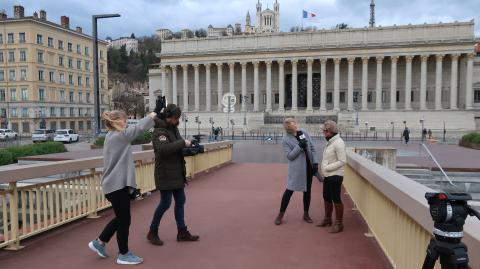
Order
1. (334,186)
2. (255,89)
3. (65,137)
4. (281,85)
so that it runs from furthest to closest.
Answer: (255,89), (281,85), (65,137), (334,186)

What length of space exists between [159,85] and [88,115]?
16.2 metres

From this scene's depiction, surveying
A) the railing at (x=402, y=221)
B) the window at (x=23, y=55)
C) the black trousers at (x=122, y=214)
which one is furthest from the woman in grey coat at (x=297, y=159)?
the window at (x=23, y=55)

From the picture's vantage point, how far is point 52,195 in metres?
6.57

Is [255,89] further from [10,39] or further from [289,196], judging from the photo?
[289,196]

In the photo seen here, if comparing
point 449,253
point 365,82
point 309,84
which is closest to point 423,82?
point 365,82

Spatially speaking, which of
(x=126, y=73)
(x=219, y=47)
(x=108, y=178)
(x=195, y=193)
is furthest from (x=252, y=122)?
(x=126, y=73)

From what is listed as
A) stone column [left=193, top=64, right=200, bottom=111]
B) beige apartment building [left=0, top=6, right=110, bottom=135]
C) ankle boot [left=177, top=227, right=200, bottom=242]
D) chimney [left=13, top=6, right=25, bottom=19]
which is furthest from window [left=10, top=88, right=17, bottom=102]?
ankle boot [left=177, top=227, right=200, bottom=242]

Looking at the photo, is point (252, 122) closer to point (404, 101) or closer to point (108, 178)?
point (404, 101)

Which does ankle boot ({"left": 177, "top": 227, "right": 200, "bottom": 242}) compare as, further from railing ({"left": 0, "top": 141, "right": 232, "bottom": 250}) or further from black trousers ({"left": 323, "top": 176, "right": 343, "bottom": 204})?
black trousers ({"left": 323, "top": 176, "right": 343, "bottom": 204})

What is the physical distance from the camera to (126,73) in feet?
469

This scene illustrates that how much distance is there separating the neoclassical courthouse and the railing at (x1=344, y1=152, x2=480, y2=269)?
60.2 meters

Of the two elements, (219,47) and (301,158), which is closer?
(301,158)

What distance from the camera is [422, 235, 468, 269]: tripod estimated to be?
2.48 meters

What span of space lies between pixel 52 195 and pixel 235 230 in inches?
118
